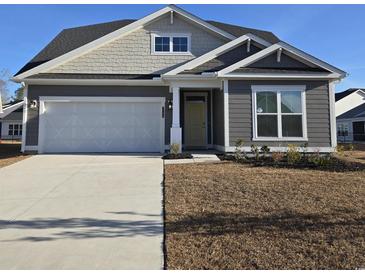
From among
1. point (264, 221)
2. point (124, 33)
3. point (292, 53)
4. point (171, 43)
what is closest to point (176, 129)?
point (171, 43)

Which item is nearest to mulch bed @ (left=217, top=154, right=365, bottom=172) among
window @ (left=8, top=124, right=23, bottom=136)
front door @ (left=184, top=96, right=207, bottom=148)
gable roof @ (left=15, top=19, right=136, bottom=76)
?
front door @ (left=184, top=96, right=207, bottom=148)

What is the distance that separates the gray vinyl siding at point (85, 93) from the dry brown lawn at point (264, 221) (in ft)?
21.4

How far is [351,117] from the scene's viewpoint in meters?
32.1

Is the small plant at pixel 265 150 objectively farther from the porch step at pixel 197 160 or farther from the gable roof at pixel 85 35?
the gable roof at pixel 85 35

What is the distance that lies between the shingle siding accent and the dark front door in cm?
2348

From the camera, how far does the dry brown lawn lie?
346cm

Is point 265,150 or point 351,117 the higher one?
point 351,117

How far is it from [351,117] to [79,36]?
2837 centimetres

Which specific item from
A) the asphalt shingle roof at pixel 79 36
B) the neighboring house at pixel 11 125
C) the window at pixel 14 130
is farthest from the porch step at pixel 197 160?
the window at pixel 14 130

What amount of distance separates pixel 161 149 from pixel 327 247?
1023 cm

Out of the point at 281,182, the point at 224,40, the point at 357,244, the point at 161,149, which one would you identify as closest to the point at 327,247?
the point at 357,244

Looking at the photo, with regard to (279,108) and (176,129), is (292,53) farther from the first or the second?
(176,129)

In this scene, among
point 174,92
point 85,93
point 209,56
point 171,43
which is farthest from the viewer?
point 171,43

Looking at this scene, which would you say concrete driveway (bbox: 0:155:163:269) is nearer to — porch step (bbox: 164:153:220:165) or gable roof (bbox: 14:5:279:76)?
porch step (bbox: 164:153:220:165)
